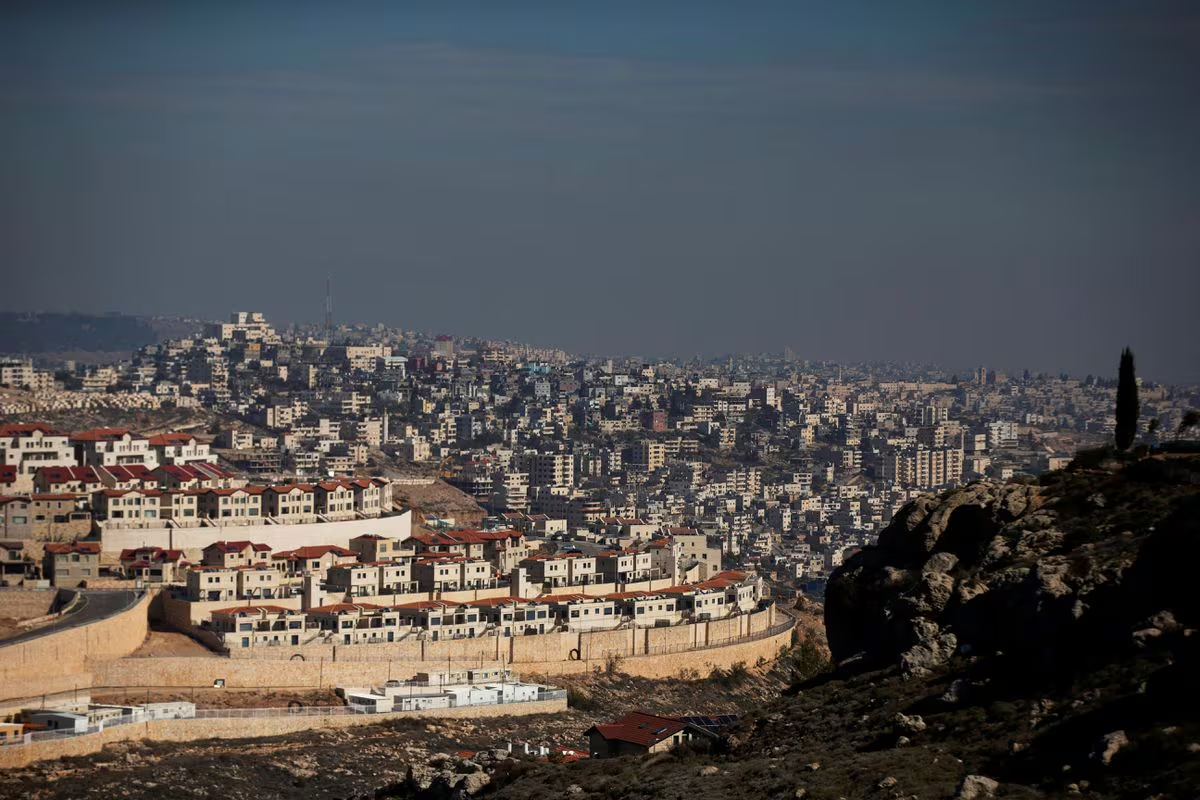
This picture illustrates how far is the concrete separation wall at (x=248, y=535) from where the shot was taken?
37.2 m

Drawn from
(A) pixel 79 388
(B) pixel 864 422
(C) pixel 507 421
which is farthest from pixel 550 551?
(B) pixel 864 422

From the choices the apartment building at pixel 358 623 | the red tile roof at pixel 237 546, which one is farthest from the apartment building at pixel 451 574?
the red tile roof at pixel 237 546

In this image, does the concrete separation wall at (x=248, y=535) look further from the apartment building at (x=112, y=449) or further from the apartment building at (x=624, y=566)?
the apartment building at (x=112, y=449)

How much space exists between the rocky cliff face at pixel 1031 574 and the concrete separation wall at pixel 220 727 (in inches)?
556

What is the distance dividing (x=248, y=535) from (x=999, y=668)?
84.2 ft

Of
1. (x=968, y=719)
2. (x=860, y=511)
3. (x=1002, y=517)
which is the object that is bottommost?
(x=860, y=511)

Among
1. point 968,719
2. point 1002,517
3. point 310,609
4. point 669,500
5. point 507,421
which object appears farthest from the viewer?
point 507,421

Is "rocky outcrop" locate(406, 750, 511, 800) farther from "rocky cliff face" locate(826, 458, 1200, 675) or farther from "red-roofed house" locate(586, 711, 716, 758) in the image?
"rocky cliff face" locate(826, 458, 1200, 675)

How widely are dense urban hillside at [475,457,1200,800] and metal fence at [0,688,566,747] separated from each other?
40.1 ft

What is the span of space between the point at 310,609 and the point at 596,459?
46.7m

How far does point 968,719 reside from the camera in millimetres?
14102

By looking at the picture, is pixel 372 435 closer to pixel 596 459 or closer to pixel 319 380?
pixel 596 459

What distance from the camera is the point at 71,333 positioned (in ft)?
448

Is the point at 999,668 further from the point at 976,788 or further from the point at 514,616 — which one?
the point at 514,616
